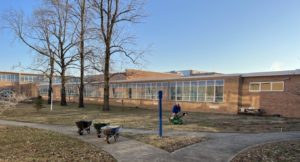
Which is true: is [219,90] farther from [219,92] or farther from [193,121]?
[193,121]

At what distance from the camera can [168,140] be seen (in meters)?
9.48

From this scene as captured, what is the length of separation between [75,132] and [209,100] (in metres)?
16.6

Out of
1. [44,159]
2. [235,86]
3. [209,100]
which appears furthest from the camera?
[209,100]

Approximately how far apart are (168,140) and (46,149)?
416 cm

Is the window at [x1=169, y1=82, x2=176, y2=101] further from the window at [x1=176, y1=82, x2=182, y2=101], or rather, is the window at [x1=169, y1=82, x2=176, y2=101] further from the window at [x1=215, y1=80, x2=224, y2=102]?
the window at [x1=215, y1=80, x2=224, y2=102]

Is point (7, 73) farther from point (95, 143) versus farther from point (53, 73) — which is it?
point (95, 143)

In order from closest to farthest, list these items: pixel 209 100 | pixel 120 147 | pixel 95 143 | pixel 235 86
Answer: pixel 120 147 < pixel 95 143 < pixel 235 86 < pixel 209 100

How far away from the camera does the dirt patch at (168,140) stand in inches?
336

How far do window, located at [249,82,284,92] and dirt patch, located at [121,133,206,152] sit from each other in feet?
44.8

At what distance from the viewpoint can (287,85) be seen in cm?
2019

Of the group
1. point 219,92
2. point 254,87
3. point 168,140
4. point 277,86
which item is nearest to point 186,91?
point 219,92

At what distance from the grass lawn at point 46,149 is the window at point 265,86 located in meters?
17.2

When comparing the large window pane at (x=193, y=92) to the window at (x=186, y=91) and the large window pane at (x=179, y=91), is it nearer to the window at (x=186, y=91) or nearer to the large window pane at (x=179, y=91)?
the window at (x=186, y=91)

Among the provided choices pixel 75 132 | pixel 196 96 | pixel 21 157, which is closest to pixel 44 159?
pixel 21 157
